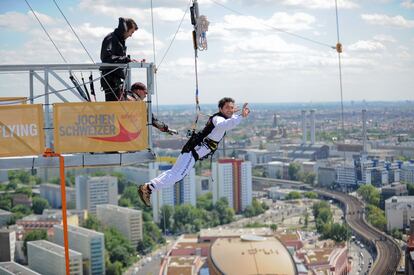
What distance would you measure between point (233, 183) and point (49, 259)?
53.6 feet

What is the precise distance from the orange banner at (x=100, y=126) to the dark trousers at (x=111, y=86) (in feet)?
0.55

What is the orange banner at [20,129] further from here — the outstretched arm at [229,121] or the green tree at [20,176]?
the green tree at [20,176]

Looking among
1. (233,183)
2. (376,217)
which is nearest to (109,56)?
(376,217)

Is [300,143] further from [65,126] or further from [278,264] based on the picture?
[65,126]

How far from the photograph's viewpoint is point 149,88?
13.0 ft

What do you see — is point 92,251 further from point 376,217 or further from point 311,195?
point 311,195

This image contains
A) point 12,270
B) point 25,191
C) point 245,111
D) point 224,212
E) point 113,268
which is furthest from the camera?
point 25,191

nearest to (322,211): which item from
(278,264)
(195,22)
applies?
(278,264)

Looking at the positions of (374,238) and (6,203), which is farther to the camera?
(6,203)

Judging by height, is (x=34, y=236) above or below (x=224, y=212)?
above

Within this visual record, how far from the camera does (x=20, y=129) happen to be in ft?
12.3

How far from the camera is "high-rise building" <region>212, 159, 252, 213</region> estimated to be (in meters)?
35.6

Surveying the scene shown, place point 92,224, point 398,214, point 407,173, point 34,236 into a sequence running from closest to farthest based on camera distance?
point 34,236 → point 398,214 → point 92,224 → point 407,173

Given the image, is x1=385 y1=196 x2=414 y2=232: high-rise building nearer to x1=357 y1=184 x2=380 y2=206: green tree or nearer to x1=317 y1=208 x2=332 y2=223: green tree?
x1=317 y1=208 x2=332 y2=223: green tree
